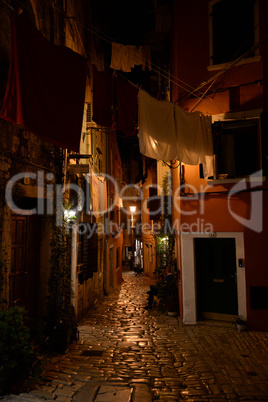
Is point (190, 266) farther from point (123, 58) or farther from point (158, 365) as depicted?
point (123, 58)

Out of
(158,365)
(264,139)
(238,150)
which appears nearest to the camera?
(158,365)

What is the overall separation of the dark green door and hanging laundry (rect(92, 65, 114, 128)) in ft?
16.8

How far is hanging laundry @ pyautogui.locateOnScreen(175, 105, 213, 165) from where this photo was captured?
24.9 ft

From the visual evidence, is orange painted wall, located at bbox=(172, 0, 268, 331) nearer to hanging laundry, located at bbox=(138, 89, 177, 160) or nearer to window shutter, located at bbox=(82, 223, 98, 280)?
hanging laundry, located at bbox=(138, 89, 177, 160)

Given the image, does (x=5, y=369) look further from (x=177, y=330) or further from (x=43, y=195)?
(x=177, y=330)

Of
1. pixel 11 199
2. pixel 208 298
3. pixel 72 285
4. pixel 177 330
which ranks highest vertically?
pixel 11 199

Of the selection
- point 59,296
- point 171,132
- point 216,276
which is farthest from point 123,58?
point 59,296

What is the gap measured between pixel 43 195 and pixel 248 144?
6430 mm

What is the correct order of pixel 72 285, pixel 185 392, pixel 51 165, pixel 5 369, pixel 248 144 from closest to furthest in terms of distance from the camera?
pixel 5 369 < pixel 185 392 < pixel 51 165 < pixel 72 285 < pixel 248 144

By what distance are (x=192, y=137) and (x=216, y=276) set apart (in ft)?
15.4

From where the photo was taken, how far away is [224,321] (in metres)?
9.37

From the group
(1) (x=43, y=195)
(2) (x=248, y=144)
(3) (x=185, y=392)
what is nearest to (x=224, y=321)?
(3) (x=185, y=392)

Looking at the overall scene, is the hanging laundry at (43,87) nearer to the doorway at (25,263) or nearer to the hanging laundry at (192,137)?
the doorway at (25,263)

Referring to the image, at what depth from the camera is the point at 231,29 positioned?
375 inches
